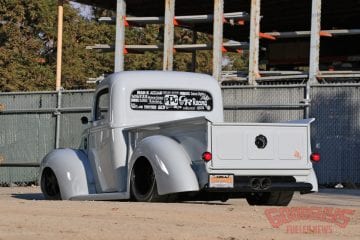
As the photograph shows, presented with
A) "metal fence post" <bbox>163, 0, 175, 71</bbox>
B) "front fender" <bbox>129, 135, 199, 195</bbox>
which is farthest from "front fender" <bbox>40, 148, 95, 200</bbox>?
"metal fence post" <bbox>163, 0, 175, 71</bbox>

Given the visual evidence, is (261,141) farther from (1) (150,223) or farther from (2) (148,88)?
(1) (150,223)

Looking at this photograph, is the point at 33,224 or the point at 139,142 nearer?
the point at 33,224

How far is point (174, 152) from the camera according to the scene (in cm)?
1218

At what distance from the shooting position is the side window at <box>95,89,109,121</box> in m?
14.3

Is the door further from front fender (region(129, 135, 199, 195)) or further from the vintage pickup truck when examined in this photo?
front fender (region(129, 135, 199, 195))

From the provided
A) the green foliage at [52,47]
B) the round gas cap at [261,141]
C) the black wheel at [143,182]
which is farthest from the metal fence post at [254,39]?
the round gas cap at [261,141]

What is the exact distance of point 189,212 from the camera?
10789mm

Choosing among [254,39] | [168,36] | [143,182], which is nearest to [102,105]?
[143,182]

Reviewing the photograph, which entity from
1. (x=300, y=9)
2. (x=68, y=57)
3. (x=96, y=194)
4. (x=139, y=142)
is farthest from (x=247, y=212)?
(x=68, y=57)

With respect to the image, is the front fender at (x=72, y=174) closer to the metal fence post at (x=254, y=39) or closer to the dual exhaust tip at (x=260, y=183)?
the dual exhaust tip at (x=260, y=183)

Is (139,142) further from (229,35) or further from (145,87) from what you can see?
(229,35)

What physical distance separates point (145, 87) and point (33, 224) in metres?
5.30

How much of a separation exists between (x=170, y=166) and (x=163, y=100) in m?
2.17

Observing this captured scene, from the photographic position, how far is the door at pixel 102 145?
13.8m
